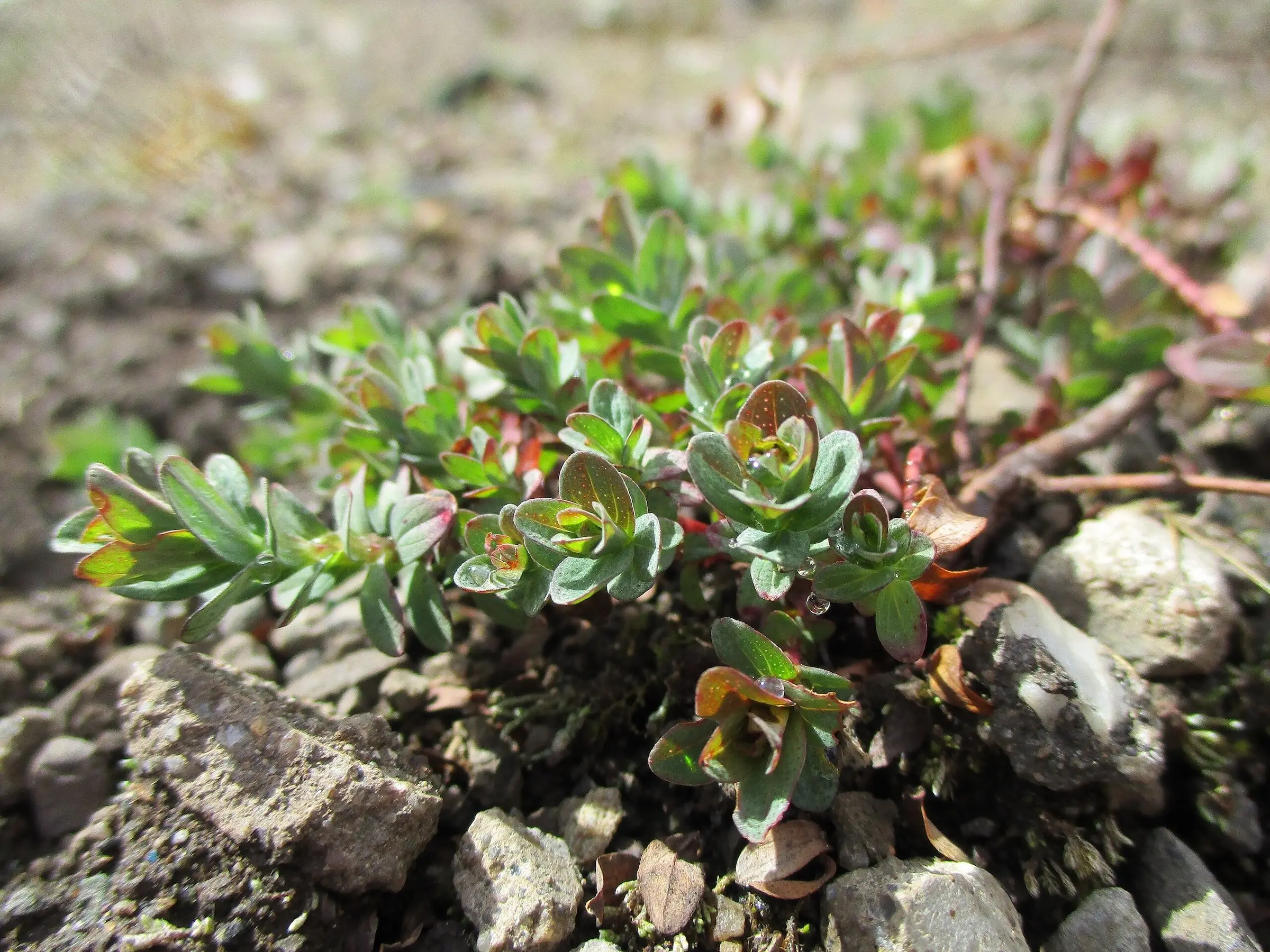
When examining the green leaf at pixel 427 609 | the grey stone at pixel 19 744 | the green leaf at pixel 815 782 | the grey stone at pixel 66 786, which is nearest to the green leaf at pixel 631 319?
the green leaf at pixel 427 609

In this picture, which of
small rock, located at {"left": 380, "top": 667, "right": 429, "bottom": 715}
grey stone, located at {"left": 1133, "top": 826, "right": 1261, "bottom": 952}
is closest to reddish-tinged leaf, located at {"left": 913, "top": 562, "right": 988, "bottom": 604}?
grey stone, located at {"left": 1133, "top": 826, "right": 1261, "bottom": 952}

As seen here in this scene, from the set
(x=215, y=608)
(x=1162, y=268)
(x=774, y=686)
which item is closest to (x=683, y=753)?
(x=774, y=686)

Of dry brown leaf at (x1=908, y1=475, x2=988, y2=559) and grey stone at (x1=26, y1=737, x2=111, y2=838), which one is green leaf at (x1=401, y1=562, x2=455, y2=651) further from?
dry brown leaf at (x1=908, y1=475, x2=988, y2=559)

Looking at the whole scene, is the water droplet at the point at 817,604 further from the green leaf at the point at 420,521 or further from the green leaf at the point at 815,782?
the green leaf at the point at 420,521

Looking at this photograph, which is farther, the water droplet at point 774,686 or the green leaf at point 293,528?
the green leaf at point 293,528

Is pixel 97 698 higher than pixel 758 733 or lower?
higher

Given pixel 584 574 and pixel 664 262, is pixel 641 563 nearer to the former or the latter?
pixel 584 574
